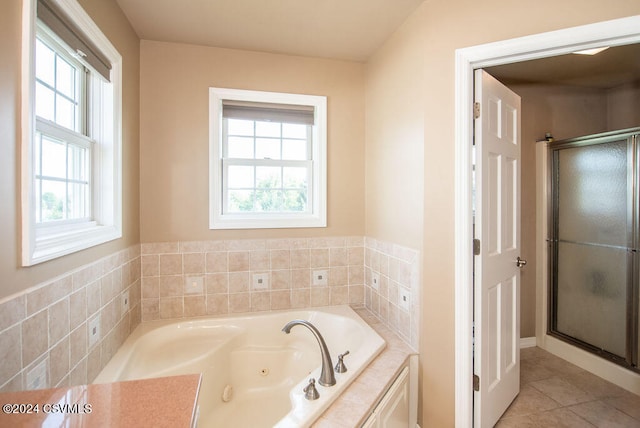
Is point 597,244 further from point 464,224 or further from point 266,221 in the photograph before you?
point 266,221

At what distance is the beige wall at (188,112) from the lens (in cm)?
212

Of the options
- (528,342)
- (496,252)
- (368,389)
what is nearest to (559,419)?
(528,342)

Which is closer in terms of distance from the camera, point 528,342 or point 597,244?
point 597,244

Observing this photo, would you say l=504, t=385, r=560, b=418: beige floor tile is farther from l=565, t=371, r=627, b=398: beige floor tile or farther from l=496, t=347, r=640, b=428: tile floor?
l=565, t=371, r=627, b=398: beige floor tile

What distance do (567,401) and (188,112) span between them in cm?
344

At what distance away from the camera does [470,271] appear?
155 centimetres

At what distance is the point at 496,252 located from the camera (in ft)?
5.62

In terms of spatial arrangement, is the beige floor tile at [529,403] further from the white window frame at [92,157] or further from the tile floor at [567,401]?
the white window frame at [92,157]

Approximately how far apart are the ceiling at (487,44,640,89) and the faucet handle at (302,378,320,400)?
2644mm

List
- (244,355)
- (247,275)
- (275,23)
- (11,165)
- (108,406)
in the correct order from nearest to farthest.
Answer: (108,406) → (11,165) → (275,23) → (244,355) → (247,275)

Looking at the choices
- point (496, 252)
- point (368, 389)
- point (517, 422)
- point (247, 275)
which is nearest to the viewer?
point (368, 389)

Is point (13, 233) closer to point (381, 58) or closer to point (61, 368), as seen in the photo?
point (61, 368)

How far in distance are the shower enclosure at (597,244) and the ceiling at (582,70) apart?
0.58m

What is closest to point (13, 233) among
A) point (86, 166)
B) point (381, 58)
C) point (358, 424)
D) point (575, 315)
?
point (86, 166)
